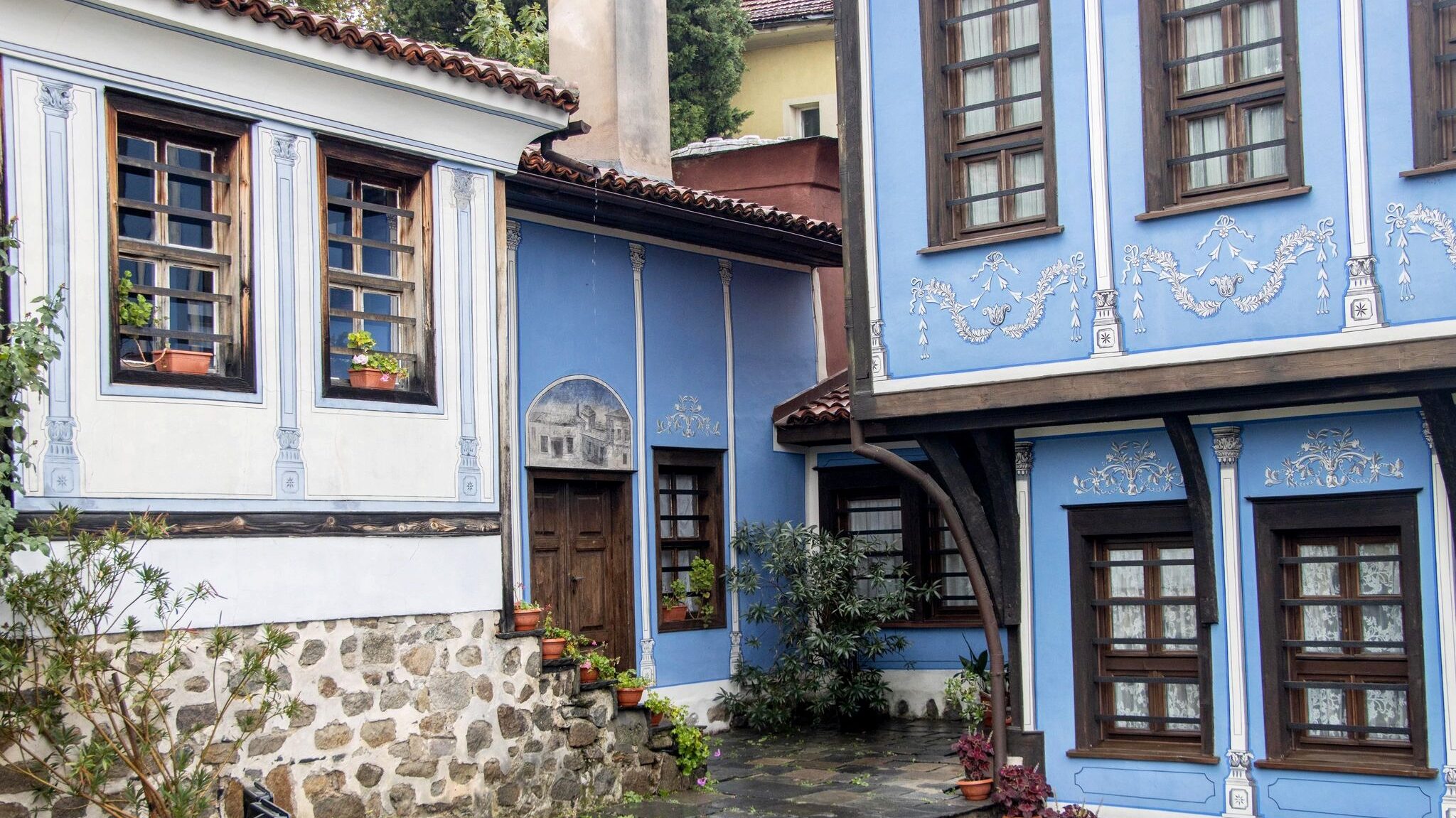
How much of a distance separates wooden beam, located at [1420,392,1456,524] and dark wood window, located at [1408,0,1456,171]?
1296mm

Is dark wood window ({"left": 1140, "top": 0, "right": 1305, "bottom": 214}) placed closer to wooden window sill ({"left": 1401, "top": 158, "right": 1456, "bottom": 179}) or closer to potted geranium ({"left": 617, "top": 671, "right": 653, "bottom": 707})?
wooden window sill ({"left": 1401, "top": 158, "right": 1456, "bottom": 179})

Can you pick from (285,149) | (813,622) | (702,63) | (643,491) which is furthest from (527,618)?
(702,63)

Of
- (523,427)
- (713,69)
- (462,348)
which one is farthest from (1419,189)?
(713,69)

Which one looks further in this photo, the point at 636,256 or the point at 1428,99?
the point at 636,256

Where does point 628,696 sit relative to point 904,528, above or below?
below

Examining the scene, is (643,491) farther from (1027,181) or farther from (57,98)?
(57,98)

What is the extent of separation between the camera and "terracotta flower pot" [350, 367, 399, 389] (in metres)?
9.00

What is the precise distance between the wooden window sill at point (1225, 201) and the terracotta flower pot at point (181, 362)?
557 centimetres

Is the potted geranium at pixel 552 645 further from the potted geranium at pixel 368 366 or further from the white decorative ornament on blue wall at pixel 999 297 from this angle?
the white decorative ornament on blue wall at pixel 999 297

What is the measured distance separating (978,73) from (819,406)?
183 inches

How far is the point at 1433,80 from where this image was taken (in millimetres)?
8406

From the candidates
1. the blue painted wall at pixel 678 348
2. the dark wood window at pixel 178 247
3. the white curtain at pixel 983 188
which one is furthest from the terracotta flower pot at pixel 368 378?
the white curtain at pixel 983 188

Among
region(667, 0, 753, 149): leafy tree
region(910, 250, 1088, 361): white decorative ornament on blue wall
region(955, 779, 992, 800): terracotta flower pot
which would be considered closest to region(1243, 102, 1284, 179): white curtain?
region(910, 250, 1088, 361): white decorative ornament on blue wall

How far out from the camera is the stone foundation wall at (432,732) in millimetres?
8305
